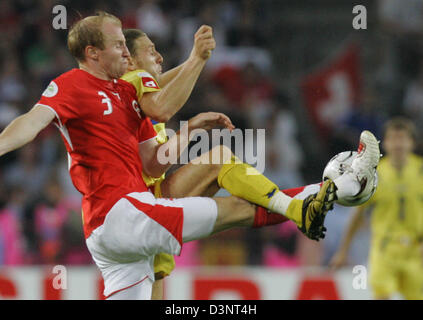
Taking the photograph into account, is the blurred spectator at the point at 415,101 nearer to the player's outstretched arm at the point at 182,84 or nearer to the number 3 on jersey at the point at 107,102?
the player's outstretched arm at the point at 182,84

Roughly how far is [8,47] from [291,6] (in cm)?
400

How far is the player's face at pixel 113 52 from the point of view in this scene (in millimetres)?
3984

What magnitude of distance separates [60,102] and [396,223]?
14.0ft

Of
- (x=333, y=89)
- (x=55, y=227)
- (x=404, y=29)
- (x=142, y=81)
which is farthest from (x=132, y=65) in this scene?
(x=404, y=29)

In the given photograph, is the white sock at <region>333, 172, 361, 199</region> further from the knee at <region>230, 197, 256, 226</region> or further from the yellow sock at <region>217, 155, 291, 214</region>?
the knee at <region>230, 197, 256, 226</region>

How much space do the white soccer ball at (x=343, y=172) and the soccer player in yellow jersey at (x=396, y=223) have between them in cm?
283

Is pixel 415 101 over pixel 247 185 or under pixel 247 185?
over

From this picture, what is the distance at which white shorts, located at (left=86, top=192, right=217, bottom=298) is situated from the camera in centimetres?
384

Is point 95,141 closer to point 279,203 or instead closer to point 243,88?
point 279,203

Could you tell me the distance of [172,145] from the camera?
4020mm

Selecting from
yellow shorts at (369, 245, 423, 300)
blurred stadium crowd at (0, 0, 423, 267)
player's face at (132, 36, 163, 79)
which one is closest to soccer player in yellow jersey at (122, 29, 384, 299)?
player's face at (132, 36, 163, 79)

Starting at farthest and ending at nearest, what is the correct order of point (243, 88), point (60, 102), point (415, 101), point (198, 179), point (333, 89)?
1. point (415, 101)
2. point (333, 89)
3. point (243, 88)
4. point (198, 179)
5. point (60, 102)

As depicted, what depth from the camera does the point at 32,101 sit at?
9391 millimetres
